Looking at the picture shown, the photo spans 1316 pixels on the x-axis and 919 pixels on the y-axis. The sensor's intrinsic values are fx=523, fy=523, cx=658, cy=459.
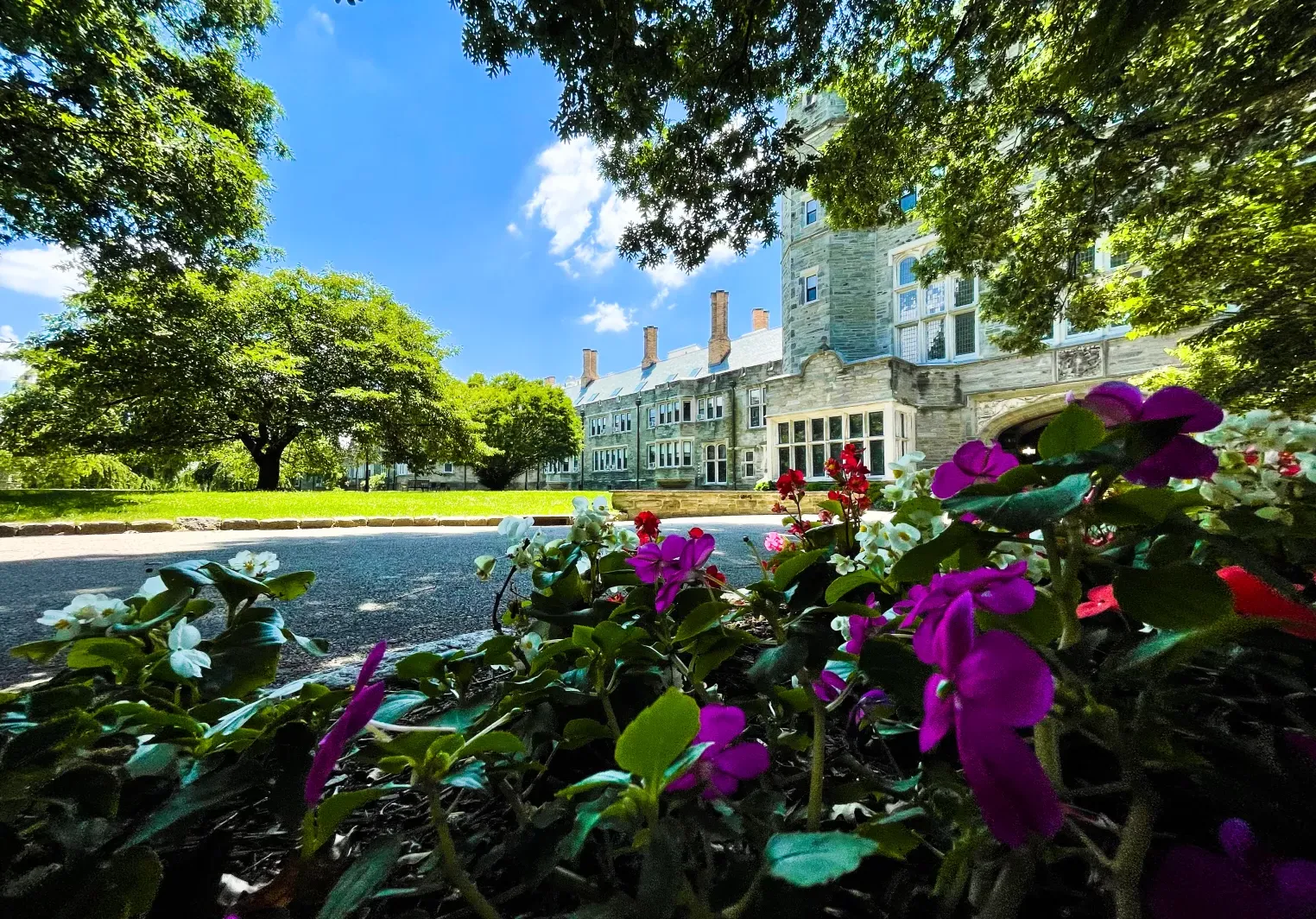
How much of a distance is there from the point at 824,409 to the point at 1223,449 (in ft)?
41.5

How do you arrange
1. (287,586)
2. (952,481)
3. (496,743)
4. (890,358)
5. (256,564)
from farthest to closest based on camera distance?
(890,358), (256,564), (287,586), (952,481), (496,743)

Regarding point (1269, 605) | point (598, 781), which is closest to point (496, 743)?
point (598, 781)

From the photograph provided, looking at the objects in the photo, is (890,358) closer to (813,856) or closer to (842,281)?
(842,281)

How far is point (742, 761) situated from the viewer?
0.47 m

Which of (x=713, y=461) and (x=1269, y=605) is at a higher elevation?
(x=713, y=461)

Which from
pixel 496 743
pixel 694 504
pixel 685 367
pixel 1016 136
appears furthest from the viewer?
pixel 685 367

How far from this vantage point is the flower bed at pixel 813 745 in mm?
334

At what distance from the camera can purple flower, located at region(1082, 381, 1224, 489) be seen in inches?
17.8

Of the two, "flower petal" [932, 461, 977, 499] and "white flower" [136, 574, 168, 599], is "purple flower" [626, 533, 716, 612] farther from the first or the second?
"white flower" [136, 574, 168, 599]

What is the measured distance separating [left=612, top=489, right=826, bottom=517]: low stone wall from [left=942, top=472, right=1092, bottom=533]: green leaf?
8497 mm

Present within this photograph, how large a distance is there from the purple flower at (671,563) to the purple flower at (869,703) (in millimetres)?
264

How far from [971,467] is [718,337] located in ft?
77.2

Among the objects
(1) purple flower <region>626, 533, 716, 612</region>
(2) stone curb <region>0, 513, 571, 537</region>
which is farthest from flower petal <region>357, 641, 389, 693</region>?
(2) stone curb <region>0, 513, 571, 537</region>

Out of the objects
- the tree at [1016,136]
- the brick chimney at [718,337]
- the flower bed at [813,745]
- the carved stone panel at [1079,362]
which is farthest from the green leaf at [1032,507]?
the brick chimney at [718,337]
